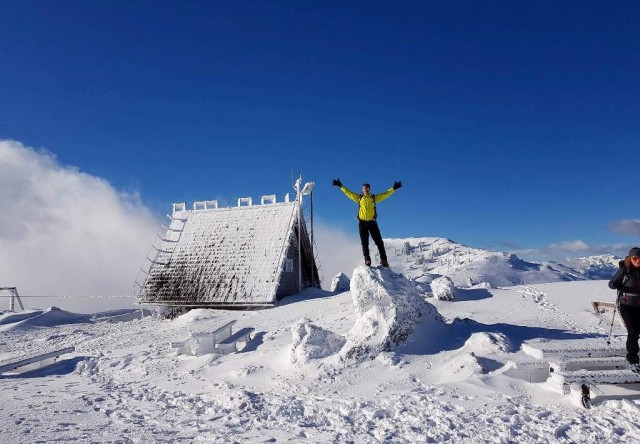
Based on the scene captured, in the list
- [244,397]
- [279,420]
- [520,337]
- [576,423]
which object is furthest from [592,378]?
[244,397]

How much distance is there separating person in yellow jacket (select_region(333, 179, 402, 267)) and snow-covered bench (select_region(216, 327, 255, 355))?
15.2 feet

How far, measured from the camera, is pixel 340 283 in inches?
1046

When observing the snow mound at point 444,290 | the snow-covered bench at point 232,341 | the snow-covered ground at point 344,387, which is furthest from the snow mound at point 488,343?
the snow mound at point 444,290

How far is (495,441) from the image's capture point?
5.97 metres

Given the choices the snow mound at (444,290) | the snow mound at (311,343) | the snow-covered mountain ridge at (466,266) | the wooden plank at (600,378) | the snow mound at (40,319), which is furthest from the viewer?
the snow-covered mountain ridge at (466,266)

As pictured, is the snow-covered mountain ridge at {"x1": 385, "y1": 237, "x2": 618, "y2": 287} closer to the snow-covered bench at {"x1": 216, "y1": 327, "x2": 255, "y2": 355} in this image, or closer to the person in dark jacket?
the snow-covered bench at {"x1": 216, "y1": 327, "x2": 255, "y2": 355}

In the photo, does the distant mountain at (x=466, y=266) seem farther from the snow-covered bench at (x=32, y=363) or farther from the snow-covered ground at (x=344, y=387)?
the snow-covered bench at (x=32, y=363)

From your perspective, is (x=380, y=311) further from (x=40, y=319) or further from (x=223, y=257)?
(x=40, y=319)

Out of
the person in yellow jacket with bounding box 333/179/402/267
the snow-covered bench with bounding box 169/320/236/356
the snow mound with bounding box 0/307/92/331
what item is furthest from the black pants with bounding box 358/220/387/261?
the snow mound with bounding box 0/307/92/331

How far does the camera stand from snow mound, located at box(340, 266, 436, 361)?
9.98m

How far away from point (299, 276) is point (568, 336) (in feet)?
51.7

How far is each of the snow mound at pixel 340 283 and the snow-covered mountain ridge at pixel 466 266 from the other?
432cm

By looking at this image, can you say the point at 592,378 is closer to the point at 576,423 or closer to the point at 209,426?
the point at 576,423

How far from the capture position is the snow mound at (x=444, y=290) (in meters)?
17.1
